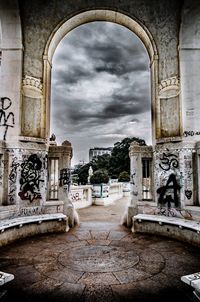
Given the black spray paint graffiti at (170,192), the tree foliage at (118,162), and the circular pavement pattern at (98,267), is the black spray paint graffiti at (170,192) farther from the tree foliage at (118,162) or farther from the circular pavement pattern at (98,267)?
the tree foliage at (118,162)

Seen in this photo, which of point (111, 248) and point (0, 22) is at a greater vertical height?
point (0, 22)

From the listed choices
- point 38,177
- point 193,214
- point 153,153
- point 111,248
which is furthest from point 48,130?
point 193,214

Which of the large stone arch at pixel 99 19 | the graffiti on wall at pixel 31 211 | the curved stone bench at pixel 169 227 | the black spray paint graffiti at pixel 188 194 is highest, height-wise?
the large stone arch at pixel 99 19

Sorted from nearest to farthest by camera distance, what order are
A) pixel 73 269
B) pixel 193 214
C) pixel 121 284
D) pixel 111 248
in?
pixel 121 284 → pixel 73 269 → pixel 111 248 → pixel 193 214

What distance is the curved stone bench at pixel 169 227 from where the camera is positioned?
627cm

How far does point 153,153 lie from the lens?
329 inches

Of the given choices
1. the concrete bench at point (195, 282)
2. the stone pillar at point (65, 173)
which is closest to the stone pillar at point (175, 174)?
the stone pillar at point (65, 173)

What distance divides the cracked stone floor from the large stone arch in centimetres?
412

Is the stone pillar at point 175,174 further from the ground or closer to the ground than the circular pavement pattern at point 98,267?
further from the ground

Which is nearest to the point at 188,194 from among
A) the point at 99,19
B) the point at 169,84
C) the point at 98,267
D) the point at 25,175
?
the point at 169,84

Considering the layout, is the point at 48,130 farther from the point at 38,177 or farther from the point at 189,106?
the point at 189,106

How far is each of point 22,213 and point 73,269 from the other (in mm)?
3614

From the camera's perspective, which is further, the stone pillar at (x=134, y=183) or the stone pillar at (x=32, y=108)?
the stone pillar at (x=134, y=183)

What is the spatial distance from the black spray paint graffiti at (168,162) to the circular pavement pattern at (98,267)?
241cm
